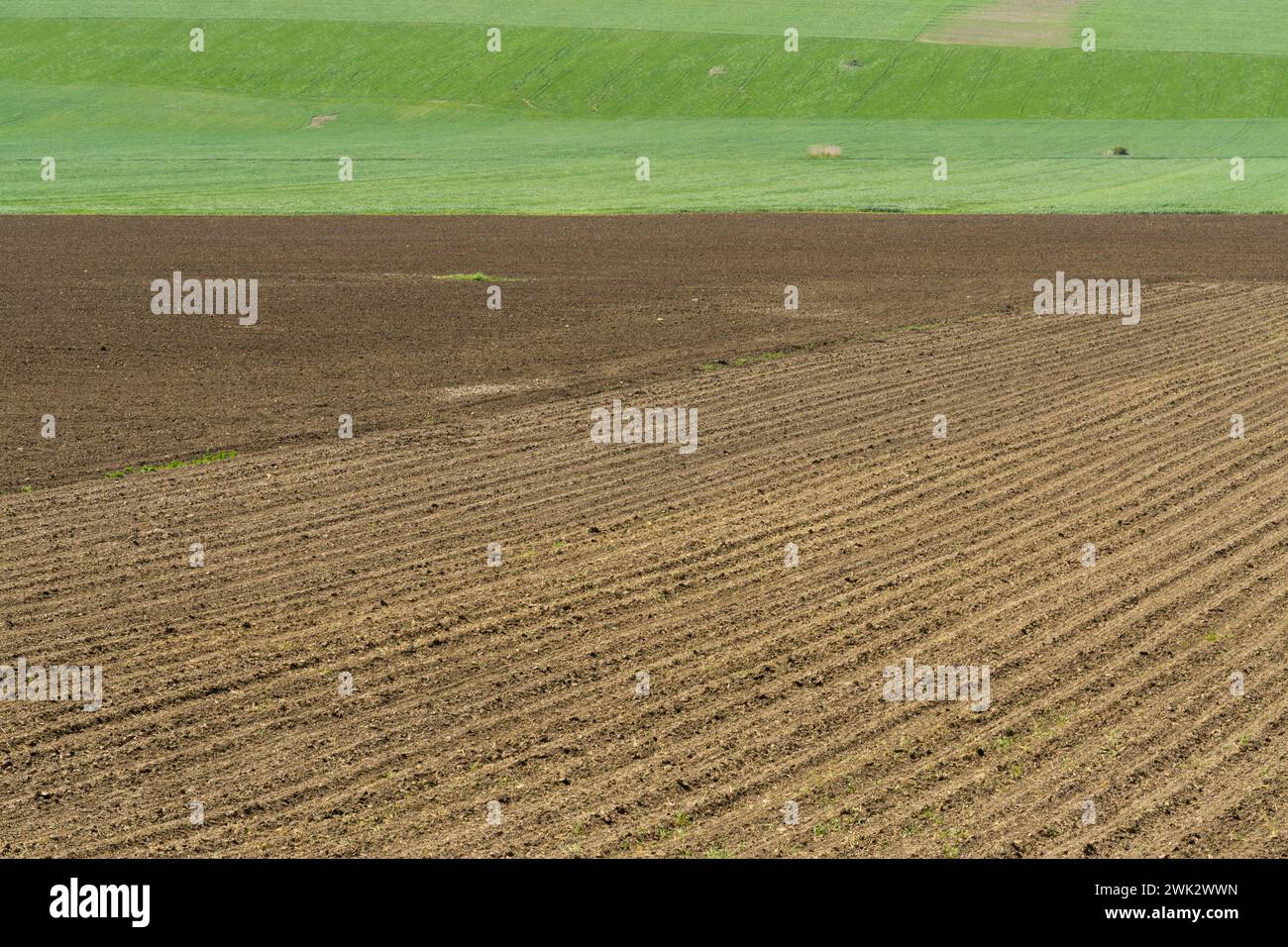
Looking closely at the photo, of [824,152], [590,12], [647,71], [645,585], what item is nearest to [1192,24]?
[647,71]

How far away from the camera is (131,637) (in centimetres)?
996

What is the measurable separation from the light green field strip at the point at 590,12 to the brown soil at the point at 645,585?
198 feet

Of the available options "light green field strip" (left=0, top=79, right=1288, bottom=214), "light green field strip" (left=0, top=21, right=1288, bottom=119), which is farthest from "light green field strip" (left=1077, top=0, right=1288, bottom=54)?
"light green field strip" (left=0, top=79, right=1288, bottom=214)

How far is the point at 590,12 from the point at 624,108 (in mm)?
16754

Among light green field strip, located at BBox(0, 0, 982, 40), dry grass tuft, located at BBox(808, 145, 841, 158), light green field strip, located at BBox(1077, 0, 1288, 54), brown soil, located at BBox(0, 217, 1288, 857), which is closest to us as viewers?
brown soil, located at BBox(0, 217, 1288, 857)

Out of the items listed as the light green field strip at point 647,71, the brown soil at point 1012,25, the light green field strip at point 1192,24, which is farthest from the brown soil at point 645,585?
the light green field strip at point 1192,24

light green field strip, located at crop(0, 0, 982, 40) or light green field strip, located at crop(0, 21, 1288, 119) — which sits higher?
light green field strip, located at crop(0, 0, 982, 40)

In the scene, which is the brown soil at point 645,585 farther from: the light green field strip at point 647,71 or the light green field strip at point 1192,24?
the light green field strip at point 1192,24

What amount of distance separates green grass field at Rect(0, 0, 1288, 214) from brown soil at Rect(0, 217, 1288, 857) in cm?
2017

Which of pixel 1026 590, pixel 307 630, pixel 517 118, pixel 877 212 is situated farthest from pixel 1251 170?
pixel 307 630

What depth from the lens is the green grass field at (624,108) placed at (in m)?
42.6

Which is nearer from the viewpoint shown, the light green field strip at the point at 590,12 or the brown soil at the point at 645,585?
the brown soil at the point at 645,585

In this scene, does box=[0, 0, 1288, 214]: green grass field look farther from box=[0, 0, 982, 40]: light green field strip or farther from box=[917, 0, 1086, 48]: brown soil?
box=[917, 0, 1086, 48]: brown soil

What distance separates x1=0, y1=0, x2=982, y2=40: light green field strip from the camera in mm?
79125
